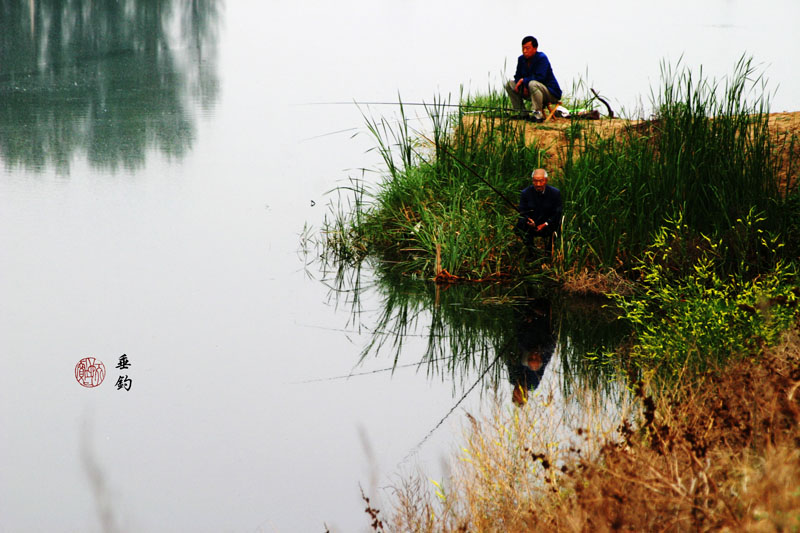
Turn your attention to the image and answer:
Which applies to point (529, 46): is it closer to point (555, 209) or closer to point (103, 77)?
point (555, 209)

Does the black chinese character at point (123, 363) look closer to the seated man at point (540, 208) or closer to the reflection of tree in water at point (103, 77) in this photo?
the seated man at point (540, 208)

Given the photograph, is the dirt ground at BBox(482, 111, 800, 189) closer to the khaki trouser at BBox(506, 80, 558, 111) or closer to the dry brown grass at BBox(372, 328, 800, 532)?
the khaki trouser at BBox(506, 80, 558, 111)

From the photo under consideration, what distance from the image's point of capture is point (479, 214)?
1406cm

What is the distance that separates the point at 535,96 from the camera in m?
16.0

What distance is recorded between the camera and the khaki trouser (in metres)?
16.0

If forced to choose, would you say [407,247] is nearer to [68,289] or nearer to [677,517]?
[68,289]

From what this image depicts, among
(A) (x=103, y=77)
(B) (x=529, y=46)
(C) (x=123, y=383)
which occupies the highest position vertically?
(A) (x=103, y=77)

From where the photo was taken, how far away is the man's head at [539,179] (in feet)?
39.7

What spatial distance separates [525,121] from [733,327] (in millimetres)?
8476

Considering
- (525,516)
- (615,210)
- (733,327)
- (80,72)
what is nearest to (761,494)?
(525,516)

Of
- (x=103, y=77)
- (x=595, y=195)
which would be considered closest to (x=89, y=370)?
(x=595, y=195)

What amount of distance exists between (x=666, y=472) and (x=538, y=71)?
12118 millimetres

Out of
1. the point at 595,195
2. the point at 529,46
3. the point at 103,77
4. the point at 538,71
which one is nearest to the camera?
the point at 595,195

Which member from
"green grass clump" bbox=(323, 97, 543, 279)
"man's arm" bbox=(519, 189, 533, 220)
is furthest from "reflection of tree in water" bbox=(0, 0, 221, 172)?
"man's arm" bbox=(519, 189, 533, 220)
